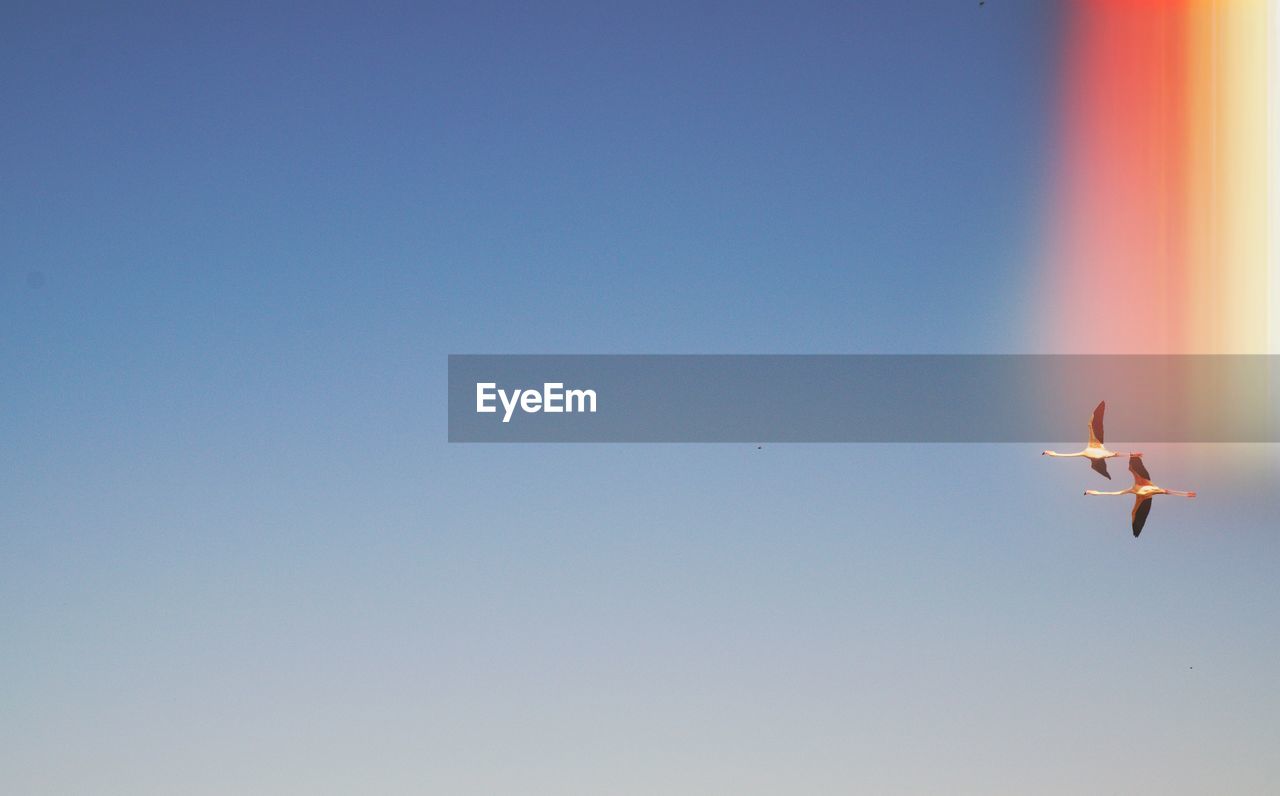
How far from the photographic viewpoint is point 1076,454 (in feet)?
233

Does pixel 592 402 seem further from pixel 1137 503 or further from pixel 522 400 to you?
pixel 1137 503

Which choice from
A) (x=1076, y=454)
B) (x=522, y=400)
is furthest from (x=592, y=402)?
(x=1076, y=454)

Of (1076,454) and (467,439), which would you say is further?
(1076,454)

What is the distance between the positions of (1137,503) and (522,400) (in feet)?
81.1

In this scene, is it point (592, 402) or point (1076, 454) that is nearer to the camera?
point (592, 402)

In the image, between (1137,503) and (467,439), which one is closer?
(467,439)

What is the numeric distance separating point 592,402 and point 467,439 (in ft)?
14.6

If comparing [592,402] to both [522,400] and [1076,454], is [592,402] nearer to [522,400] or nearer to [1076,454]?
[522,400]

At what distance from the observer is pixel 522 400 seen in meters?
64.9

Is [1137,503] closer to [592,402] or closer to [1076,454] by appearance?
[1076,454]

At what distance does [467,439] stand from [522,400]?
2324mm

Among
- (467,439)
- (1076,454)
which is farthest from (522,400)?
(1076,454)

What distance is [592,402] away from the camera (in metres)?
64.6

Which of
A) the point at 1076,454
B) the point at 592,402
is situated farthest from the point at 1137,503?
the point at 592,402
